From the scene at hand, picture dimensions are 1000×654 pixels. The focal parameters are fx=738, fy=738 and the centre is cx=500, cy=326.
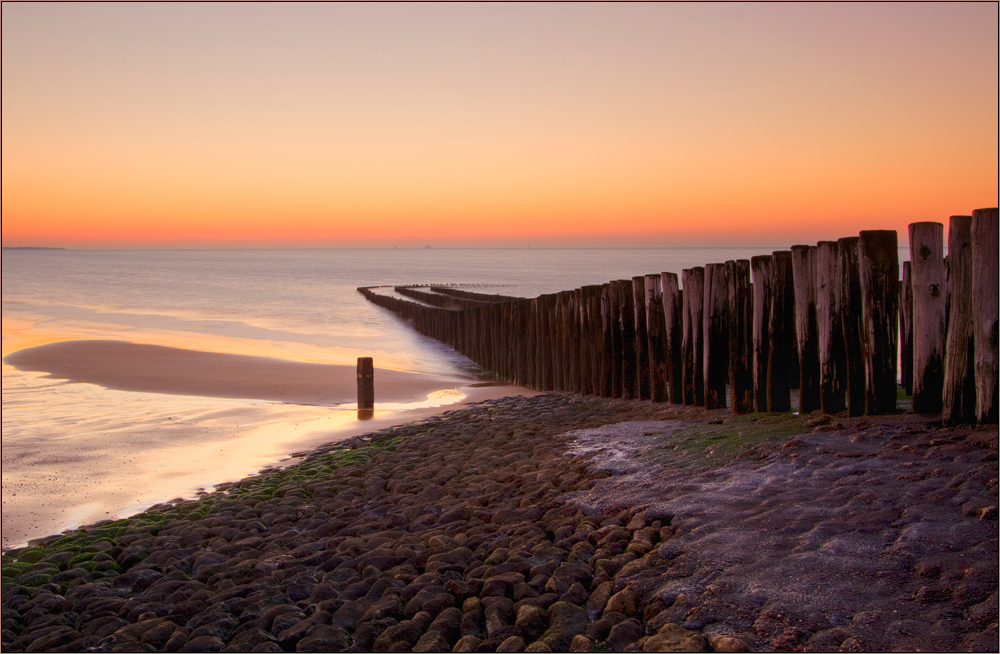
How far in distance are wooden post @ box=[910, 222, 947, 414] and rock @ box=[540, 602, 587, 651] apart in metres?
3.12

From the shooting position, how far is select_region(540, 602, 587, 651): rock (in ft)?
10.1

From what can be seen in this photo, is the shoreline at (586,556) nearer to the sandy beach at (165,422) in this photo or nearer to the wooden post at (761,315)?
the wooden post at (761,315)

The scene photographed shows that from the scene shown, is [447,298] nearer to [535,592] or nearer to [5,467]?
[5,467]

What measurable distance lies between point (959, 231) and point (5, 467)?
8068 mm

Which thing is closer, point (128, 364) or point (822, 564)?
point (822, 564)

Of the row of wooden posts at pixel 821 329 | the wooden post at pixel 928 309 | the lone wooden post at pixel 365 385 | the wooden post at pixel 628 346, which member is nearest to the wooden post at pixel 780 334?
the row of wooden posts at pixel 821 329

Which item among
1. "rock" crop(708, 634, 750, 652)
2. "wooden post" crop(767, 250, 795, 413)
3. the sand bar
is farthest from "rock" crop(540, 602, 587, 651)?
the sand bar

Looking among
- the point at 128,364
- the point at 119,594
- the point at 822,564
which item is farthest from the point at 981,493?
the point at 128,364

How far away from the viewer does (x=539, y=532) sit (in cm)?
426

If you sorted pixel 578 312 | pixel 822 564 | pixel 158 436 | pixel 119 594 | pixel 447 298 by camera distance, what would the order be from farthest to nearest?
pixel 447 298, pixel 578 312, pixel 158 436, pixel 119 594, pixel 822 564

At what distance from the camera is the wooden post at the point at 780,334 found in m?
5.94

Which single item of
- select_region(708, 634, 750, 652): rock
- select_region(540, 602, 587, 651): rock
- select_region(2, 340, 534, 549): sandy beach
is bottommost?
select_region(2, 340, 534, 549): sandy beach

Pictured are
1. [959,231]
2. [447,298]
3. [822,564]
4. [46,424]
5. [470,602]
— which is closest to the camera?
[822,564]

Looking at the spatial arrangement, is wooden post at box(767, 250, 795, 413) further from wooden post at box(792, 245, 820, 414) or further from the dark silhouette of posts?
the dark silhouette of posts
